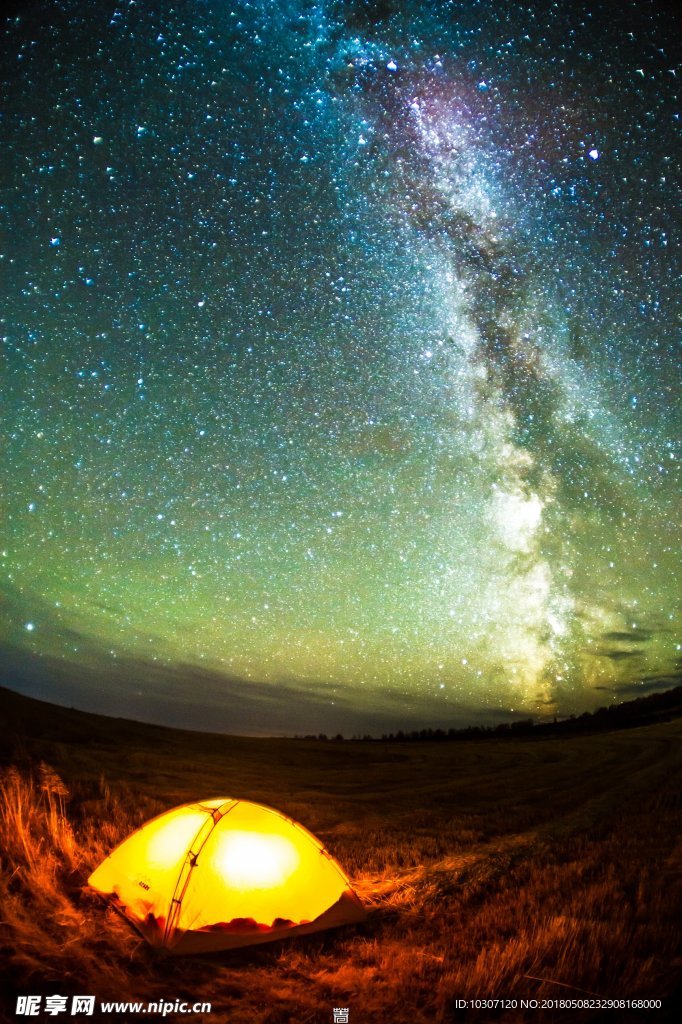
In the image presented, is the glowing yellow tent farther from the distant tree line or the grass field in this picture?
the distant tree line

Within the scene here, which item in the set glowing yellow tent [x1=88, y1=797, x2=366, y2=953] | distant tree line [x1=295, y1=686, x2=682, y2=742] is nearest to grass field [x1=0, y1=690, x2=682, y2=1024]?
glowing yellow tent [x1=88, y1=797, x2=366, y2=953]

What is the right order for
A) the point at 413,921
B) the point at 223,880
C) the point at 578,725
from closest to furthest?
1. the point at 223,880
2. the point at 413,921
3. the point at 578,725

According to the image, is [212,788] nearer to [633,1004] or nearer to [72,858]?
[72,858]

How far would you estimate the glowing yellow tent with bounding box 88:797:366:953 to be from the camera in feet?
21.2

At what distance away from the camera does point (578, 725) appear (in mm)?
94438

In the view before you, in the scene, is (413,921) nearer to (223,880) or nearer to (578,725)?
(223,880)

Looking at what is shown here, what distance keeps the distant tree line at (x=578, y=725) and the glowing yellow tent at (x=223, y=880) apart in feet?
256

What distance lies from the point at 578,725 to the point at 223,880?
103 m

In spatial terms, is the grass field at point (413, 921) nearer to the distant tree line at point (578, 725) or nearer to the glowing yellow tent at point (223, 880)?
the glowing yellow tent at point (223, 880)

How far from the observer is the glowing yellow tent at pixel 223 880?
6.45 metres

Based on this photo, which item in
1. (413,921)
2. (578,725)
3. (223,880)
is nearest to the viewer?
(223,880)

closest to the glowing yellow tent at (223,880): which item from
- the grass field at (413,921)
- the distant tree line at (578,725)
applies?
the grass field at (413,921)

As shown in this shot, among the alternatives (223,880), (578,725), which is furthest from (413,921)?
(578,725)

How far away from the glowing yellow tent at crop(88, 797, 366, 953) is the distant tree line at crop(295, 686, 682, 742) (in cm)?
7796
